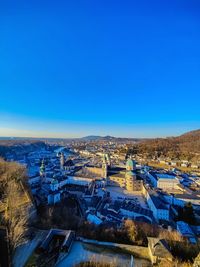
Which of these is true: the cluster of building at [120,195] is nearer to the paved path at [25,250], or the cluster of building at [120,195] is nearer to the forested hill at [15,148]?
the paved path at [25,250]

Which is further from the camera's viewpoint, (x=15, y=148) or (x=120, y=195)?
(x=15, y=148)

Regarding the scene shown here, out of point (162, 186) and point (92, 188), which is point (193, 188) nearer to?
point (162, 186)

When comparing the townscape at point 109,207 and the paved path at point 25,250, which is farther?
the townscape at point 109,207

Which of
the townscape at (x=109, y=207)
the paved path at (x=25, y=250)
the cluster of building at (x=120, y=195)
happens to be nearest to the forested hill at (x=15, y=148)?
the cluster of building at (x=120, y=195)

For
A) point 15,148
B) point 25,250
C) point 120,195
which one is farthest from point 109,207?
point 15,148

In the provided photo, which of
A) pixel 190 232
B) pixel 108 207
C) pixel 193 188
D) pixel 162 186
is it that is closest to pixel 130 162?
pixel 162 186

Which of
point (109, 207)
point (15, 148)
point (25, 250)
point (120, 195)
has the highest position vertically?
point (15, 148)

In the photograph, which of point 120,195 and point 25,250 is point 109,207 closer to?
point 120,195

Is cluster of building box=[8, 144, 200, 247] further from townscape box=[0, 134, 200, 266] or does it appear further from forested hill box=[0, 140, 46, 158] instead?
forested hill box=[0, 140, 46, 158]

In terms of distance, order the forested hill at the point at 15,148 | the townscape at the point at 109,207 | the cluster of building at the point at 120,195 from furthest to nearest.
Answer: the forested hill at the point at 15,148, the cluster of building at the point at 120,195, the townscape at the point at 109,207

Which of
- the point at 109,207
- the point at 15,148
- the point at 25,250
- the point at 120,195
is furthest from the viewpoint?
the point at 15,148

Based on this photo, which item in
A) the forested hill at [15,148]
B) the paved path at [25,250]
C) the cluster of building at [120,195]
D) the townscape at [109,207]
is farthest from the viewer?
the forested hill at [15,148]
